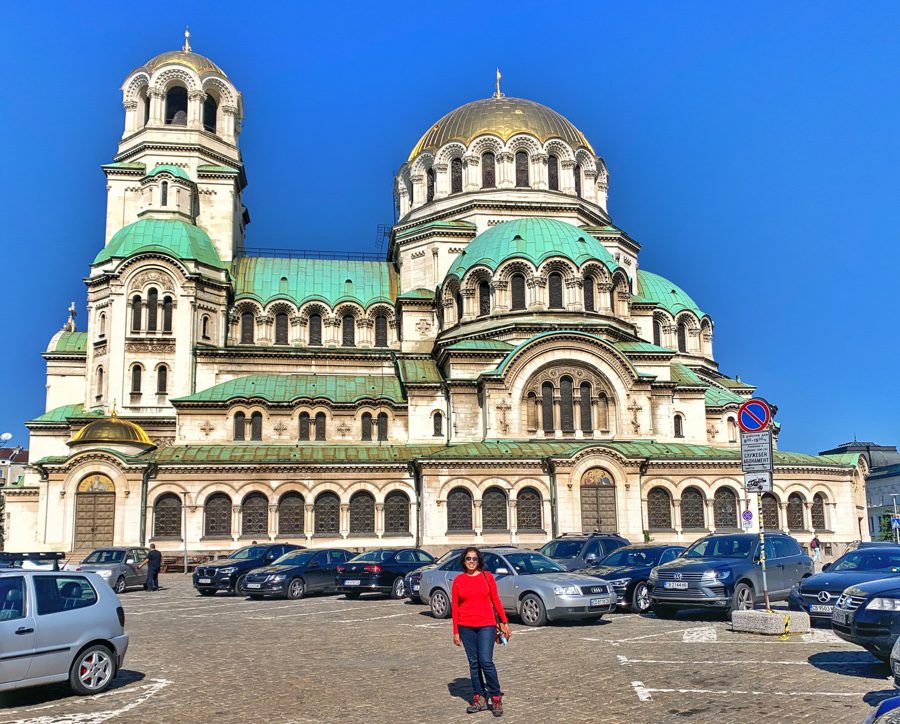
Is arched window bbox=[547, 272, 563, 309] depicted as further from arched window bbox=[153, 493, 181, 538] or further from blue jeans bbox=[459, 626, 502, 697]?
blue jeans bbox=[459, 626, 502, 697]

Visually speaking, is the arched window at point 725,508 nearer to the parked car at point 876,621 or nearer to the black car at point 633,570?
the black car at point 633,570

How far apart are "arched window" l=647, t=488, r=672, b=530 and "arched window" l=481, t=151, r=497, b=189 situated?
22621mm

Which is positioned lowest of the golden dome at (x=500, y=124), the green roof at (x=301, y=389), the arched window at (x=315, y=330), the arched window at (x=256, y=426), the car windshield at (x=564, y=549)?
the car windshield at (x=564, y=549)

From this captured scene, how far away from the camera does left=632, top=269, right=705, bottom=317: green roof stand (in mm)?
57656

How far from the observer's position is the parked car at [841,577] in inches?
680

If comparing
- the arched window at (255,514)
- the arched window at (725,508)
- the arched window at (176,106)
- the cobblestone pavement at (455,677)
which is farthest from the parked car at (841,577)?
the arched window at (176,106)

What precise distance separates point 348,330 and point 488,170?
13459 millimetres

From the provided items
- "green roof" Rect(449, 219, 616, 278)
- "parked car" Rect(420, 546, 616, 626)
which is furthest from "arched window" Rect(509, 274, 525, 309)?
"parked car" Rect(420, 546, 616, 626)

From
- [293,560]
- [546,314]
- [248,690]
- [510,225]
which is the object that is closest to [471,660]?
[248,690]

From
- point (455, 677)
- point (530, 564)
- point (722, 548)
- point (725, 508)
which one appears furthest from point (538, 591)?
point (725, 508)

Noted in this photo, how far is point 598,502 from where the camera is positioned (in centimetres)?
4266

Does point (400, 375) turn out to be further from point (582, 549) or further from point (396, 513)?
point (582, 549)

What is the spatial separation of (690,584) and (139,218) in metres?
43.0

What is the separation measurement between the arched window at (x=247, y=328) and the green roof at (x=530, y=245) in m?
12.6
